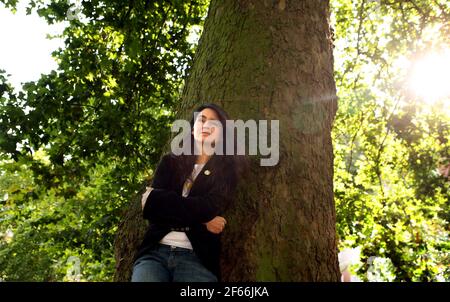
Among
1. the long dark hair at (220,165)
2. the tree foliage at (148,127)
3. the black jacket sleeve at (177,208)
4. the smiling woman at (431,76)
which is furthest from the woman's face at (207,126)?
the smiling woman at (431,76)

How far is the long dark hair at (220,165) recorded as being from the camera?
2435 millimetres

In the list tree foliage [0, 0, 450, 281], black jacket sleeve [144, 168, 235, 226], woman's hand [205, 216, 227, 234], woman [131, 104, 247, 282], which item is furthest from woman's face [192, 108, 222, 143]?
tree foliage [0, 0, 450, 281]

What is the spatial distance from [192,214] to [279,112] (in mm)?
1148

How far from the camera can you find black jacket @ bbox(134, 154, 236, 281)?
2.17m

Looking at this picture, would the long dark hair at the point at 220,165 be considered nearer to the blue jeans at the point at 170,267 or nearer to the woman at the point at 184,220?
the woman at the point at 184,220

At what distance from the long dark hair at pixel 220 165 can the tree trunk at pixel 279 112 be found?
0.11m

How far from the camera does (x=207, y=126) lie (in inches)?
102

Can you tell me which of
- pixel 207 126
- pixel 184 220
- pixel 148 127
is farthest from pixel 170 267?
pixel 148 127

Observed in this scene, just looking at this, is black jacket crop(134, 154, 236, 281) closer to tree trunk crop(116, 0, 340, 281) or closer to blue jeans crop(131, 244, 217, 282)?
blue jeans crop(131, 244, 217, 282)

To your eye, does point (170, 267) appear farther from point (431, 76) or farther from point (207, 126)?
point (431, 76)

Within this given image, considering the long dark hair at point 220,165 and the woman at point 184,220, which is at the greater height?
the long dark hair at point 220,165

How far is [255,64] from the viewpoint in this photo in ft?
9.59

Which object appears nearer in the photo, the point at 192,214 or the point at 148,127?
the point at 192,214

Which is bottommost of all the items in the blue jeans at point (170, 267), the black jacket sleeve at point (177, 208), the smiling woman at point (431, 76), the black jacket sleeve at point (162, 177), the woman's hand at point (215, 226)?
the blue jeans at point (170, 267)
